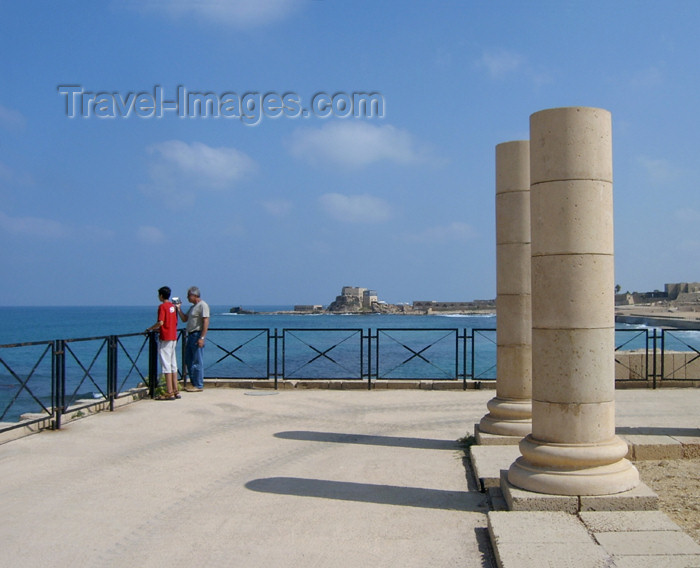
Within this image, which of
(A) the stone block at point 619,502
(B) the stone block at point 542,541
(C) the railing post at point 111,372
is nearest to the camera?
(B) the stone block at point 542,541

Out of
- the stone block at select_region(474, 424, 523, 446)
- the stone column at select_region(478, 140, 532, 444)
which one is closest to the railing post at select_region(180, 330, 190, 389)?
the stone column at select_region(478, 140, 532, 444)

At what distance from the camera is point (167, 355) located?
36.7 ft

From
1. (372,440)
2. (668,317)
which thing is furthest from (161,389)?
(668,317)

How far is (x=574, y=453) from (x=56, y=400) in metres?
6.66

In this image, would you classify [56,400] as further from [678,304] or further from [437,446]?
[678,304]

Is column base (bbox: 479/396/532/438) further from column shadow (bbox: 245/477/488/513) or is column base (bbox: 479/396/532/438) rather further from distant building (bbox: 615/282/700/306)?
distant building (bbox: 615/282/700/306)

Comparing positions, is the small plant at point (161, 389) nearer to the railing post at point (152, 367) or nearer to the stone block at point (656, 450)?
the railing post at point (152, 367)

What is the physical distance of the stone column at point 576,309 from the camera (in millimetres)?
5305

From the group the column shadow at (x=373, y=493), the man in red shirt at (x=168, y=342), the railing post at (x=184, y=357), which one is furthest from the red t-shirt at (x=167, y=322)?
the column shadow at (x=373, y=493)

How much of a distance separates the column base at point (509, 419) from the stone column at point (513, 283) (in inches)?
0.5

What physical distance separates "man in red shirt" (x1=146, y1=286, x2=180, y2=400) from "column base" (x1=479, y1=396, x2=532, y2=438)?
5600 millimetres

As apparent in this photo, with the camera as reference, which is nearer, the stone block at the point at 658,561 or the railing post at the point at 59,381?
the stone block at the point at 658,561

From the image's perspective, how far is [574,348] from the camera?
532 cm

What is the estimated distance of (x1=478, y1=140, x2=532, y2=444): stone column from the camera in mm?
7926
